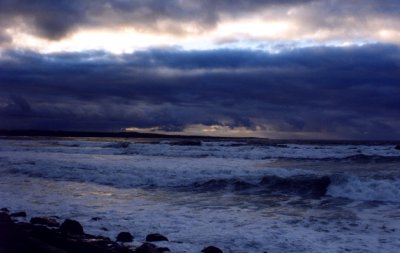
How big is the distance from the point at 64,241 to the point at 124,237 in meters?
1.68

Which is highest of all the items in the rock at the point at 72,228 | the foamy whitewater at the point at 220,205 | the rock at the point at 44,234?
the rock at the point at 44,234

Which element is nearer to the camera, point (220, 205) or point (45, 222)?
point (45, 222)

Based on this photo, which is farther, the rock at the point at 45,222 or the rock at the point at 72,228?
the rock at the point at 45,222

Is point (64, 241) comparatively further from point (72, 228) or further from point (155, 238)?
point (155, 238)

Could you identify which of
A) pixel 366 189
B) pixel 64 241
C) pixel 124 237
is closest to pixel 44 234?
pixel 64 241

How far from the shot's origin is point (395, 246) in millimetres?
10188

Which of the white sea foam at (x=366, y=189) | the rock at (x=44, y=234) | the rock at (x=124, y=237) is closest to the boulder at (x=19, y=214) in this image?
the rock at (x=44, y=234)

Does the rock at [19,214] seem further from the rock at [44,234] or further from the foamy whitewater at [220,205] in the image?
the rock at [44,234]

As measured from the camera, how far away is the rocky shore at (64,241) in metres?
8.54

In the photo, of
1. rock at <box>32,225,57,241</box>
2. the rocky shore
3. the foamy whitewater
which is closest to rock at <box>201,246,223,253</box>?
the rocky shore

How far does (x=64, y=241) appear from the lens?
8.96m

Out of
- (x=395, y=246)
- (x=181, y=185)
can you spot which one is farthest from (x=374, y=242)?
(x=181, y=185)

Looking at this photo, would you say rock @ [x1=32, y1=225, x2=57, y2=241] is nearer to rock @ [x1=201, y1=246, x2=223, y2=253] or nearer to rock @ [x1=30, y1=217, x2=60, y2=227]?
rock @ [x1=30, y1=217, x2=60, y2=227]

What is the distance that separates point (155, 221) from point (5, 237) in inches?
162
